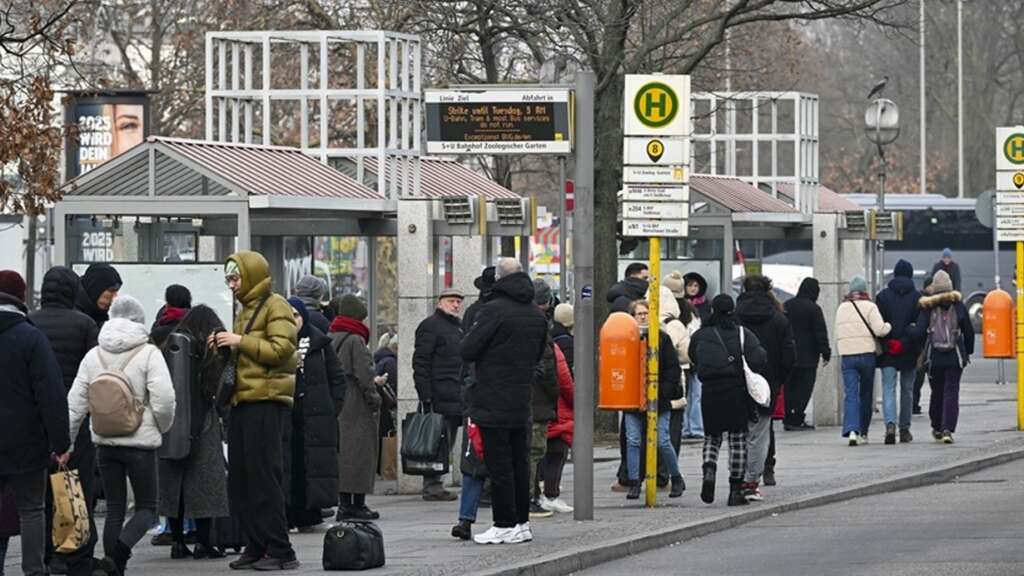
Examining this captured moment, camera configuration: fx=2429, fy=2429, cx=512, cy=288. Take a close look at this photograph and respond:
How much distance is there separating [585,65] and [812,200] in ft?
15.7

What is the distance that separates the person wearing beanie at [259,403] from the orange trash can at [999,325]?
1445 centimetres

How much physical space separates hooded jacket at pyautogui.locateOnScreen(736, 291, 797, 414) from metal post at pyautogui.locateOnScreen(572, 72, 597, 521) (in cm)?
288

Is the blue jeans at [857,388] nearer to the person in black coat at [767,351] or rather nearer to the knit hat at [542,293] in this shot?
the person in black coat at [767,351]

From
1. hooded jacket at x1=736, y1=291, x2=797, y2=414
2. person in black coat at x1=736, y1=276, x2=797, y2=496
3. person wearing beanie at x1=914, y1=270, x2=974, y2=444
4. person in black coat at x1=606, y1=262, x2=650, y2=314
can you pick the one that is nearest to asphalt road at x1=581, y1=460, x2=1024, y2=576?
person in black coat at x1=736, y1=276, x2=797, y2=496

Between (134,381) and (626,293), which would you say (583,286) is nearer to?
(626,293)

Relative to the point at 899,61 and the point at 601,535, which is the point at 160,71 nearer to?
the point at 601,535

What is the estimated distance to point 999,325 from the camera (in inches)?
1048

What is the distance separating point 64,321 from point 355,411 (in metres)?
3.84

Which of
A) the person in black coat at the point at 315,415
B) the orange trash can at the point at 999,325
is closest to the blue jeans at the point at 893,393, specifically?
the orange trash can at the point at 999,325

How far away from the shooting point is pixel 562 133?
1641cm

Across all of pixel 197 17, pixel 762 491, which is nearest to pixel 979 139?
pixel 197 17

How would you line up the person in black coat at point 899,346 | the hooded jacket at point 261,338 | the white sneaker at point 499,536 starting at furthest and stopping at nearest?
1. the person in black coat at point 899,346
2. the white sneaker at point 499,536
3. the hooded jacket at point 261,338

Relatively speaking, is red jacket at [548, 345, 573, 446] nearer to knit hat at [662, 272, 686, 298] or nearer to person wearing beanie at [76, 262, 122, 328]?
person wearing beanie at [76, 262, 122, 328]

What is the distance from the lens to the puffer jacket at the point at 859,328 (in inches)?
934
